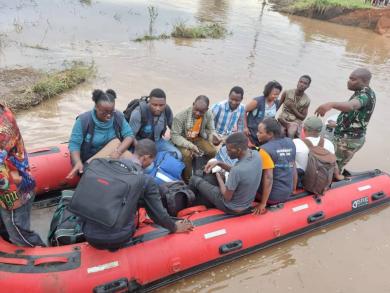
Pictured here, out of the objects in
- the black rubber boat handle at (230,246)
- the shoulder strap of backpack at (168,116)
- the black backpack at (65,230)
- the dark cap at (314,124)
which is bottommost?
the black rubber boat handle at (230,246)

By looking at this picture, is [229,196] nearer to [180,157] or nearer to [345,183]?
[180,157]

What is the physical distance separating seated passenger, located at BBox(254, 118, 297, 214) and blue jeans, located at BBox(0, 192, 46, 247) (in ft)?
6.99

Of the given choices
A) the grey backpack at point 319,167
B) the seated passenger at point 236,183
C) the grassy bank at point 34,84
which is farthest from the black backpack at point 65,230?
the grassy bank at point 34,84

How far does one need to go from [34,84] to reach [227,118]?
4.39 m

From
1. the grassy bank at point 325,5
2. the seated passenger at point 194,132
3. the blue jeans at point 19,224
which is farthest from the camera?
the grassy bank at point 325,5

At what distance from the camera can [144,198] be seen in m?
2.70

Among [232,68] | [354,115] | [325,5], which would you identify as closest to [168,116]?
[354,115]

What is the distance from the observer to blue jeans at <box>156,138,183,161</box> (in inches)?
170

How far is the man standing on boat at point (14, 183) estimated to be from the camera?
2.26m

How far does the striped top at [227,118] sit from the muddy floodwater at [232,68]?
1696 mm

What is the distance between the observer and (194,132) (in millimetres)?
4617

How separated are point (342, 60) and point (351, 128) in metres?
9.68

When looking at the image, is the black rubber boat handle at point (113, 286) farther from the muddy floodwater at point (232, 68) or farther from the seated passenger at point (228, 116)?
the seated passenger at point (228, 116)

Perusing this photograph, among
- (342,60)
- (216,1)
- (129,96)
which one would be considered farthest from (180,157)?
(216,1)
